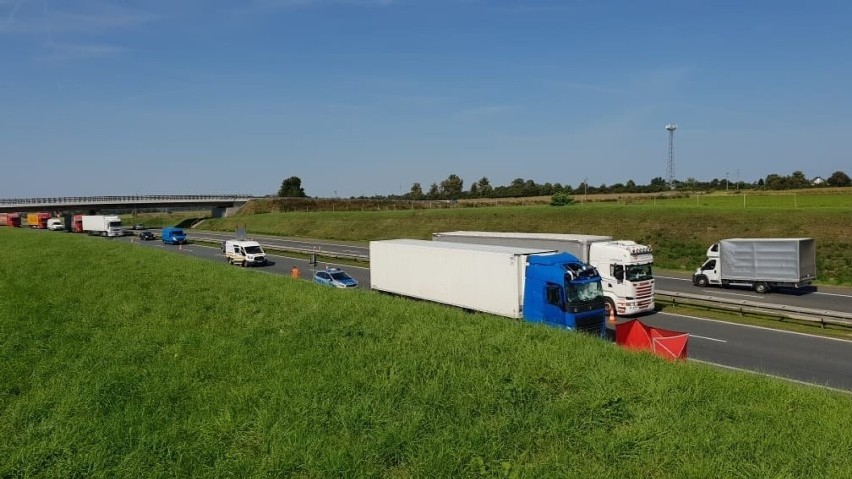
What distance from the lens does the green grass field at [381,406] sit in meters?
6.37

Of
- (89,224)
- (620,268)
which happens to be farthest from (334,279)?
(89,224)

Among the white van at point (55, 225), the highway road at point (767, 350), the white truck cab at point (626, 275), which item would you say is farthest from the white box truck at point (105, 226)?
the highway road at point (767, 350)

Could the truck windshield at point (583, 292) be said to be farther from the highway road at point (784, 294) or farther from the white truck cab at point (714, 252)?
the white truck cab at point (714, 252)

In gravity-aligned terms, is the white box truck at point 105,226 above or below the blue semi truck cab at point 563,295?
above

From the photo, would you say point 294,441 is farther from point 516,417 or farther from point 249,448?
point 516,417

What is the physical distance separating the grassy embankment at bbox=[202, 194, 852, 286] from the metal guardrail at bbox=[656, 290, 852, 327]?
14.6 m

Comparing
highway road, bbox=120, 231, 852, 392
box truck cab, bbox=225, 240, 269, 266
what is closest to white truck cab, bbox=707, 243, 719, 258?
highway road, bbox=120, 231, 852, 392

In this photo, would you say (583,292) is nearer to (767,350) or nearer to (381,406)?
(767,350)

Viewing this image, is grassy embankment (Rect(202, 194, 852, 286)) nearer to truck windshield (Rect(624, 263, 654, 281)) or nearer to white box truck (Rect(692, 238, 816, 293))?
white box truck (Rect(692, 238, 816, 293))

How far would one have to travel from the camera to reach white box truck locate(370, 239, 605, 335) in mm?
18641

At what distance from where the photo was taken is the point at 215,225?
102 meters

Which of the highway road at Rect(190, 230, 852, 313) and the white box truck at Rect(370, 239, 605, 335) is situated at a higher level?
the white box truck at Rect(370, 239, 605, 335)

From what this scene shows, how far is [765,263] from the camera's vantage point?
31641mm

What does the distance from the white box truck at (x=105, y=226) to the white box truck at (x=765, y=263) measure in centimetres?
7782
